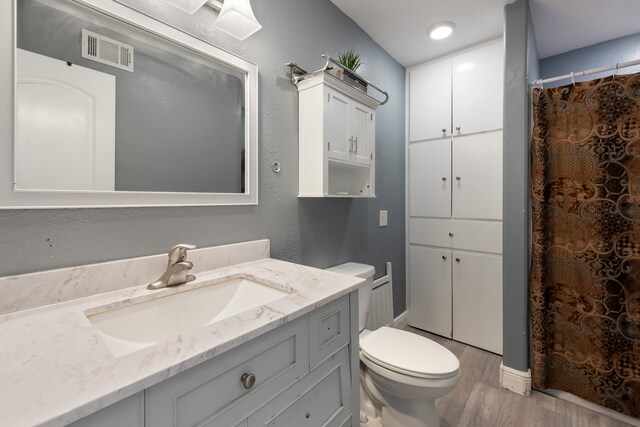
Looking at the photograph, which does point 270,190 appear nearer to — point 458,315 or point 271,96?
point 271,96

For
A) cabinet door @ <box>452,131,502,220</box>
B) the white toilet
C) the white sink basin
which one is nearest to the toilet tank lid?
the white toilet

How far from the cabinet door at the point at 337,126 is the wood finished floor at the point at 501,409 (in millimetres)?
1523

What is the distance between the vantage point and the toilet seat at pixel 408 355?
123 centimetres

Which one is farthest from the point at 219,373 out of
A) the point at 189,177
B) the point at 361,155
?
the point at 361,155

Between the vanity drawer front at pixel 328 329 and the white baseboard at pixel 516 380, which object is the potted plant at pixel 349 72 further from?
the white baseboard at pixel 516 380

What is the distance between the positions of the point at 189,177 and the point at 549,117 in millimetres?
1985

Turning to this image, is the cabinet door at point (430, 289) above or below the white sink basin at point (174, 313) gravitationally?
below

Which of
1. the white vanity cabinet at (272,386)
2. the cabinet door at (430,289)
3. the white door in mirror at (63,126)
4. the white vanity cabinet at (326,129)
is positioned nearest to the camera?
the white vanity cabinet at (272,386)

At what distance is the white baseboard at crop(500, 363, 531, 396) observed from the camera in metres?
1.76

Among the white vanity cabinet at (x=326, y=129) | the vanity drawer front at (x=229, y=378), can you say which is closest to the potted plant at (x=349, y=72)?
the white vanity cabinet at (x=326, y=129)

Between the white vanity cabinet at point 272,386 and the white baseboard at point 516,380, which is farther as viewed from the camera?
the white baseboard at point 516,380

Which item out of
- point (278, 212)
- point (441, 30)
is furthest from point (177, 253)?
point (441, 30)

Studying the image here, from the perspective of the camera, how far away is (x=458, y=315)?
7.62 ft

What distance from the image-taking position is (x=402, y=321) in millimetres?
2555
